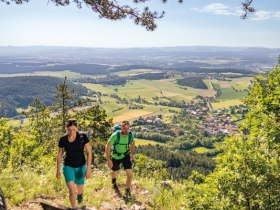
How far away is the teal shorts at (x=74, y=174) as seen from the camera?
7672 mm

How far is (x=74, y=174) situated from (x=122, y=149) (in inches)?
84.1

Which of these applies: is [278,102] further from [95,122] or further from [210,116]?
[210,116]

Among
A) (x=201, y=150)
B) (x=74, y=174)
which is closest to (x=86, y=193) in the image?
(x=74, y=174)

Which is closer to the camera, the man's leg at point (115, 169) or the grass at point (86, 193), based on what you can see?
the grass at point (86, 193)

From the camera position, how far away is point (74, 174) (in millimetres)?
7828

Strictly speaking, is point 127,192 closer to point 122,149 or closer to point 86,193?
point 86,193

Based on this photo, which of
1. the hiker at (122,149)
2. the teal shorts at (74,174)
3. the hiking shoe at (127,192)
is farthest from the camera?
the hiking shoe at (127,192)

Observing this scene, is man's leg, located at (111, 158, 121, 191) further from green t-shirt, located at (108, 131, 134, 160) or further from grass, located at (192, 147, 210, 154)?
grass, located at (192, 147, 210, 154)

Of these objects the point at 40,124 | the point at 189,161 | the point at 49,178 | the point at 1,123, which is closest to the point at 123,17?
the point at 49,178

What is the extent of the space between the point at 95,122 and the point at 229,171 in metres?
24.7

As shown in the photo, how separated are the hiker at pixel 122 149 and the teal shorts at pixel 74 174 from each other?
1.77 m

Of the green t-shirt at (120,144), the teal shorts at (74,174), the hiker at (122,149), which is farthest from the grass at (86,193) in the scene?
the green t-shirt at (120,144)

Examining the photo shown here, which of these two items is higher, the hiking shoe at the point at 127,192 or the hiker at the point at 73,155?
the hiker at the point at 73,155

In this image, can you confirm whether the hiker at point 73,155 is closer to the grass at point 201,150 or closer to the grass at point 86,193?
the grass at point 86,193
